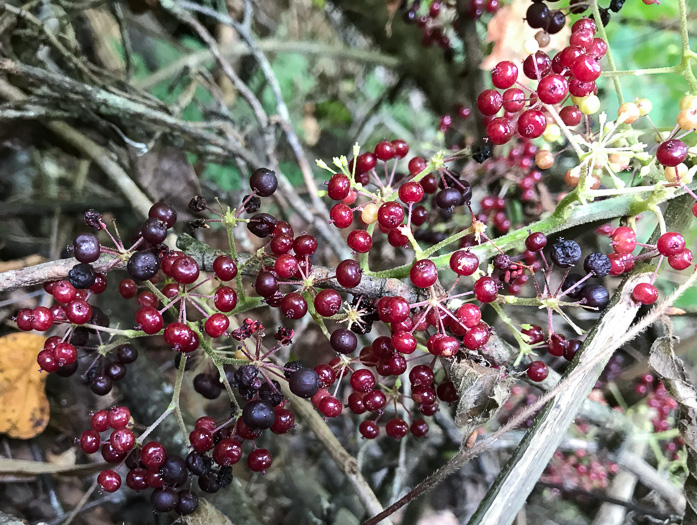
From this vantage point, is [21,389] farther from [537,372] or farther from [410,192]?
[537,372]

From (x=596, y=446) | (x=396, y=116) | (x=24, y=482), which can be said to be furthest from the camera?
(x=396, y=116)

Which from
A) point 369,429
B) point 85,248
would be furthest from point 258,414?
point 85,248

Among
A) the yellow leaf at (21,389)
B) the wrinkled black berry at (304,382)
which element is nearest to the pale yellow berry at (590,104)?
the wrinkled black berry at (304,382)

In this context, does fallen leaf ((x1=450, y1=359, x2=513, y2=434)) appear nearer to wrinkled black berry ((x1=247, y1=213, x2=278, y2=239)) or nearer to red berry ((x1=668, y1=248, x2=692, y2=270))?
red berry ((x1=668, y1=248, x2=692, y2=270))

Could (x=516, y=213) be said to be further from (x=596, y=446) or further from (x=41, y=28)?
(x=41, y=28)

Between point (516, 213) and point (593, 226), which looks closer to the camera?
point (593, 226)

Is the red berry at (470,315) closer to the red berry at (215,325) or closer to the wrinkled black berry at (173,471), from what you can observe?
the red berry at (215,325)

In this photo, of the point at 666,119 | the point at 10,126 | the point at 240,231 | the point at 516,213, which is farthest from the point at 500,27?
the point at 10,126
